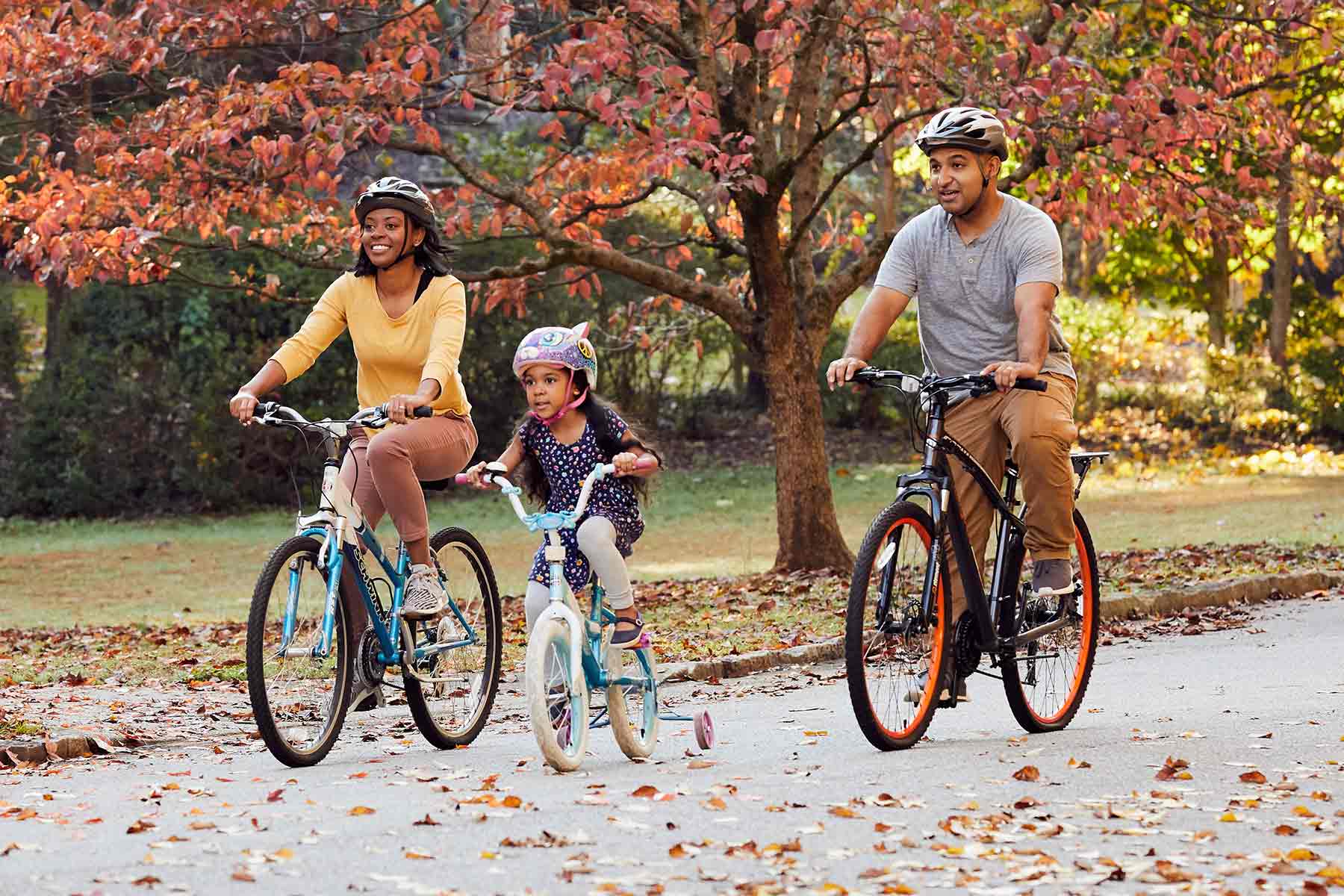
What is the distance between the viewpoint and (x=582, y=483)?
6.73 meters

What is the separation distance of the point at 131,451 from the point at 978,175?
50.8 feet

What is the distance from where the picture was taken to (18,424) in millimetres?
20875

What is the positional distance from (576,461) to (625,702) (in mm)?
816

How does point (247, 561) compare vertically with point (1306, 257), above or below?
below

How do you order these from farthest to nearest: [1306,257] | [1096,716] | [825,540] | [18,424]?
[1306,257]
[18,424]
[825,540]
[1096,716]

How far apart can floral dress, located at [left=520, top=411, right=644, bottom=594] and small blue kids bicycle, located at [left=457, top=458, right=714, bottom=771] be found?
8cm

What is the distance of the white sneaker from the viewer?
7.17 m

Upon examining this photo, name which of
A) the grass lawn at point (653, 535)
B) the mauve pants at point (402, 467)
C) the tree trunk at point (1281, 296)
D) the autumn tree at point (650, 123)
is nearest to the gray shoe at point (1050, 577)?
the mauve pants at point (402, 467)

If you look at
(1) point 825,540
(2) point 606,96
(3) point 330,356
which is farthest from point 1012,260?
(3) point 330,356

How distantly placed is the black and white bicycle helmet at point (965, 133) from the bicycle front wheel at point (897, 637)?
4.01 feet

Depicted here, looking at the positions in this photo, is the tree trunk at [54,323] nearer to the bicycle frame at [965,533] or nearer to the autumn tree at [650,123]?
the autumn tree at [650,123]

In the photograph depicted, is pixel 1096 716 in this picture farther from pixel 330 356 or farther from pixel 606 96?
pixel 330 356

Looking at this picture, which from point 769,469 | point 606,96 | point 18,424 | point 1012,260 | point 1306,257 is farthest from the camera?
point 1306,257

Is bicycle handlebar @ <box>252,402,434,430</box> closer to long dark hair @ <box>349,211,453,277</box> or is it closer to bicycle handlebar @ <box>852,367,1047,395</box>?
long dark hair @ <box>349,211,453,277</box>
